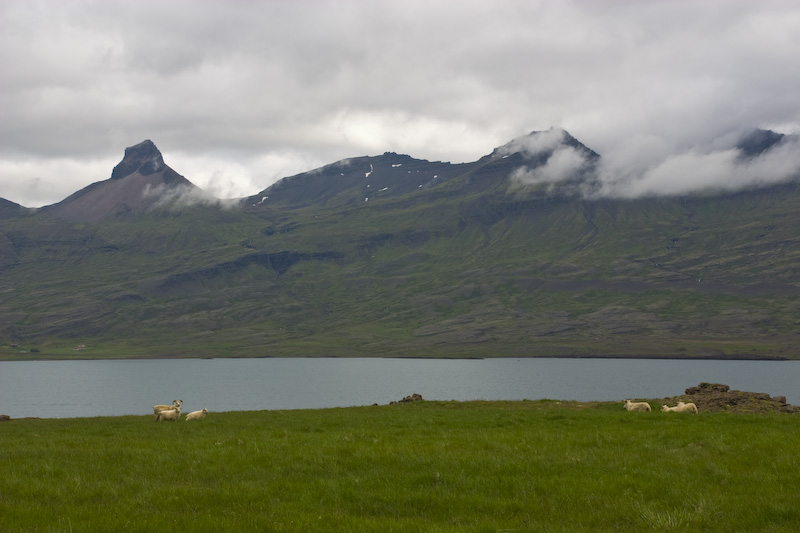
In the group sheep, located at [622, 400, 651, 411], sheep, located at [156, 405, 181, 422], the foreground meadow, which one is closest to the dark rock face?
sheep, located at [622, 400, 651, 411]

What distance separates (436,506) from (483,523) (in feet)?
6.32

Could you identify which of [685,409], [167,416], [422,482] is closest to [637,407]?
[685,409]

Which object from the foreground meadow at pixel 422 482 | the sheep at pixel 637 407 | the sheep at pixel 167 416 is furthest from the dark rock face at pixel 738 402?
the sheep at pixel 167 416

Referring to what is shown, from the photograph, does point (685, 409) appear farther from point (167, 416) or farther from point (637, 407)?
point (167, 416)

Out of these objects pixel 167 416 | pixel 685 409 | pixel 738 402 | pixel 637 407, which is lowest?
pixel 738 402

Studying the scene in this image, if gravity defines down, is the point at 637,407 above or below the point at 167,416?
below

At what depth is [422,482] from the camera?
54.4ft

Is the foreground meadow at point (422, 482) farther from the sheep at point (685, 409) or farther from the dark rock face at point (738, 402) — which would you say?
the dark rock face at point (738, 402)

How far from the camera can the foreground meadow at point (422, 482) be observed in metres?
13.2

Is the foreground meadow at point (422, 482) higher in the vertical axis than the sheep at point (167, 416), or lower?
higher

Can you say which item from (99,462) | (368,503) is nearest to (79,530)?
(368,503)

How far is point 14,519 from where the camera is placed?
1320 cm

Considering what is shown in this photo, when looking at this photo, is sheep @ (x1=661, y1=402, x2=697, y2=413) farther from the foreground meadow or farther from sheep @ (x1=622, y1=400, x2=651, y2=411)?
the foreground meadow

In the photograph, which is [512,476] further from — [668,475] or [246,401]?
[246,401]
